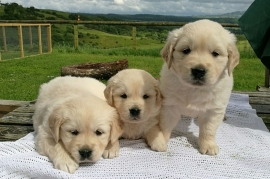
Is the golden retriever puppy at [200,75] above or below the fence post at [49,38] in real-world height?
above

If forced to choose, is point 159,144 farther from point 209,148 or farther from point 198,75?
point 198,75

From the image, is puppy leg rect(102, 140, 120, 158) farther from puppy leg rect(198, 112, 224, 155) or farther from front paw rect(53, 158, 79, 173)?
puppy leg rect(198, 112, 224, 155)

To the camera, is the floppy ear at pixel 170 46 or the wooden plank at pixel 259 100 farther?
the wooden plank at pixel 259 100

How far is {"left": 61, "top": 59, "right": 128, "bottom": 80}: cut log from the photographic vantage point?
775 cm

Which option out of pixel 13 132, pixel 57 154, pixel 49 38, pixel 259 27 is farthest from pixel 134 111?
pixel 49 38

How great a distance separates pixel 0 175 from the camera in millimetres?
2541

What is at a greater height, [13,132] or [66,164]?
[66,164]

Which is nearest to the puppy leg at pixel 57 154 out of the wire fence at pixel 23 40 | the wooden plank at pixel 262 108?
the wooden plank at pixel 262 108

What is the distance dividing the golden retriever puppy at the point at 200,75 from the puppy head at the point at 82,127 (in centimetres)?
65

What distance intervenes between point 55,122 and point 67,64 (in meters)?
9.20

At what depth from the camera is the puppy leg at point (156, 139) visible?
2975 millimetres

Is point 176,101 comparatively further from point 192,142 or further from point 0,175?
point 0,175

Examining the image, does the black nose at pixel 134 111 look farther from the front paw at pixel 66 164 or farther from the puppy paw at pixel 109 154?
the front paw at pixel 66 164

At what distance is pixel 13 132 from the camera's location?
3686 millimetres
